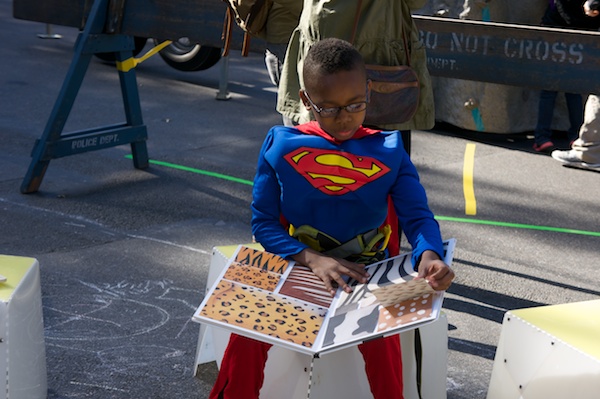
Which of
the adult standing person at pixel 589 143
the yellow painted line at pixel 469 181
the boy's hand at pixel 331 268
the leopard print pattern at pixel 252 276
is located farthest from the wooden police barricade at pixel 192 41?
the adult standing person at pixel 589 143

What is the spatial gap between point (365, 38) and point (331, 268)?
1467 millimetres

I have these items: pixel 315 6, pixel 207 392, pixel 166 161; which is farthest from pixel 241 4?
pixel 166 161

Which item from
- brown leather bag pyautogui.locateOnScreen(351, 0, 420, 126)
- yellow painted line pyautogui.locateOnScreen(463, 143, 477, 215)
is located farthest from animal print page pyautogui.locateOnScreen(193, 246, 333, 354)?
yellow painted line pyautogui.locateOnScreen(463, 143, 477, 215)

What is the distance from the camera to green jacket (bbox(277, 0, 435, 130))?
3.80 m

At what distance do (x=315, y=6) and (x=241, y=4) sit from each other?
0.51 m

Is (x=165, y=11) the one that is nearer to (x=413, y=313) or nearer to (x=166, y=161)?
(x=166, y=161)

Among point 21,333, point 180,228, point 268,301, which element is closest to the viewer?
point 268,301

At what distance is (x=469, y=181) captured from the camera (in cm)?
705

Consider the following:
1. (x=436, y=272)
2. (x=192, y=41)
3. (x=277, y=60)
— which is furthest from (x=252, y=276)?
(x=192, y=41)

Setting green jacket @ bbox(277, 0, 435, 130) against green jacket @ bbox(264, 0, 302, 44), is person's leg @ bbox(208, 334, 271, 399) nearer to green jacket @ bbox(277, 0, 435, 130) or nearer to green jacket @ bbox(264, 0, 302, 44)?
green jacket @ bbox(277, 0, 435, 130)

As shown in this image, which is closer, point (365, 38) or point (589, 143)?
point (365, 38)

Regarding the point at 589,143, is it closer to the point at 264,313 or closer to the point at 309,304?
the point at 309,304

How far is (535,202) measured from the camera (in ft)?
21.7

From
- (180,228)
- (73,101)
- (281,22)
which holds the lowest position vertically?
(180,228)
